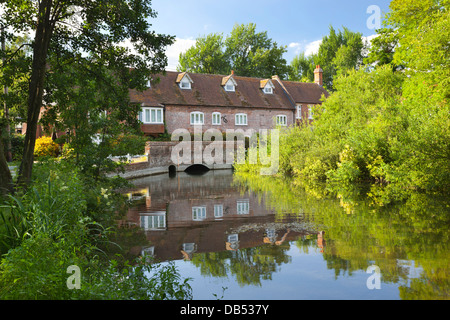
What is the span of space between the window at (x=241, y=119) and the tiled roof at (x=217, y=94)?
110cm

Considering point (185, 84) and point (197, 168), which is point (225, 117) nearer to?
point (185, 84)

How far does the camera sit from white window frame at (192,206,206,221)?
12.7m

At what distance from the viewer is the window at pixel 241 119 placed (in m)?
41.9

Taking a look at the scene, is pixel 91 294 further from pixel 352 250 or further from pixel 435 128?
pixel 435 128

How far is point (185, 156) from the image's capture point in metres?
32.8

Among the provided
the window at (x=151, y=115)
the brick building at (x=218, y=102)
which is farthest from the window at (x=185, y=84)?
the window at (x=151, y=115)

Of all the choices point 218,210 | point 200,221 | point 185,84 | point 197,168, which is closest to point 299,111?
point 185,84

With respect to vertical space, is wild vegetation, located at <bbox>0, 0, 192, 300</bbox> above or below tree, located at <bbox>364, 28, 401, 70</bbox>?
below

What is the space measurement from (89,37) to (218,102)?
28856 mm

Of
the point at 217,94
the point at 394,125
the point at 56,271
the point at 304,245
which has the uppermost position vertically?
the point at 217,94

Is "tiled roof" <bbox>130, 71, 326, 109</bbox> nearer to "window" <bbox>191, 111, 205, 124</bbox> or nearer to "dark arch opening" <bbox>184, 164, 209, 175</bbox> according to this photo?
"window" <bbox>191, 111, 205, 124</bbox>

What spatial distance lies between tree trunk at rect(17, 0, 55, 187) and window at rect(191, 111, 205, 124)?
28.7 metres

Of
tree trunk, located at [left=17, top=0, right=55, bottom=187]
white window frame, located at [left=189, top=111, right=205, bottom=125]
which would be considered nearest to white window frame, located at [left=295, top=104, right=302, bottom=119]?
white window frame, located at [left=189, top=111, right=205, bottom=125]
